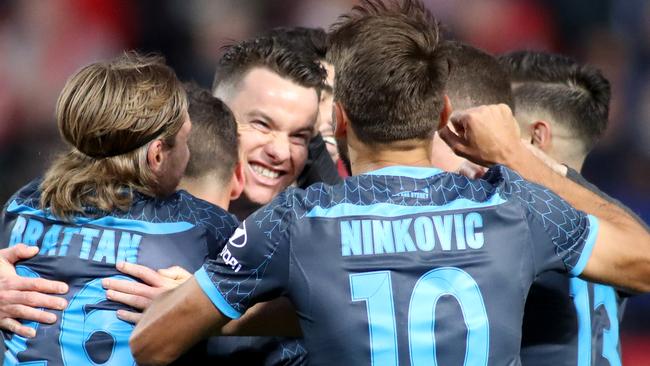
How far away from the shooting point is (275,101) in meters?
4.27

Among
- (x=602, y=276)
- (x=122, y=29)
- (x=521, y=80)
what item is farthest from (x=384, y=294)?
(x=122, y=29)

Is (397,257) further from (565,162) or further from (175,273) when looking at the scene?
(565,162)

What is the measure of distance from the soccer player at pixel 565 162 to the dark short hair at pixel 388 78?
0.71 m

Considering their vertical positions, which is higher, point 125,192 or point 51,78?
point 125,192

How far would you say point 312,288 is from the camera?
2.64 metres

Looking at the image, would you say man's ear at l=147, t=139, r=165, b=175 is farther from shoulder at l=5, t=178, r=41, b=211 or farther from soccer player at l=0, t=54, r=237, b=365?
shoulder at l=5, t=178, r=41, b=211

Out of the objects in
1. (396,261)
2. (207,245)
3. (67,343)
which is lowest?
(67,343)

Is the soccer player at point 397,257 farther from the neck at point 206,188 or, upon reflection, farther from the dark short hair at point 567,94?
the dark short hair at point 567,94

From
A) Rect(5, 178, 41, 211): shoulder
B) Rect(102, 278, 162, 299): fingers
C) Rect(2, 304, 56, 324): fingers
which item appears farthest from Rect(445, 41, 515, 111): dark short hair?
Rect(2, 304, 56, 324): fingers

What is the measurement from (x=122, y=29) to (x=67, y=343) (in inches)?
198

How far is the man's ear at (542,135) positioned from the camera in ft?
13.6

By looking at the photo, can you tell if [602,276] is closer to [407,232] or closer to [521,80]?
[407,232]

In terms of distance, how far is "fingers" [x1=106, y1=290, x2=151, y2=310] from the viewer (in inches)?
117

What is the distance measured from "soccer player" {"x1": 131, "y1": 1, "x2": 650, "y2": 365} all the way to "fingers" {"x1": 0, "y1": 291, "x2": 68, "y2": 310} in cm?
43
